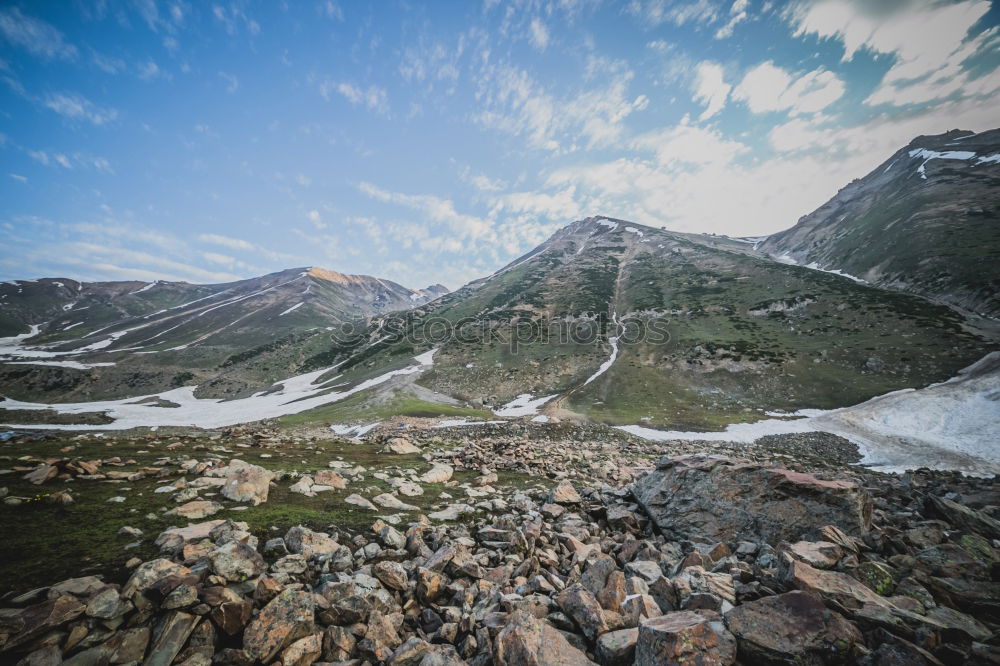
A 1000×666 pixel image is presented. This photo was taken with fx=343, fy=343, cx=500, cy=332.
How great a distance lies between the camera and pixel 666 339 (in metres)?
70.1

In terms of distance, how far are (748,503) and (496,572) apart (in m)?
7.27

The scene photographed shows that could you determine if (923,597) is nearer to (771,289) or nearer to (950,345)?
(950,345)

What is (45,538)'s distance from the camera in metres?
6.13

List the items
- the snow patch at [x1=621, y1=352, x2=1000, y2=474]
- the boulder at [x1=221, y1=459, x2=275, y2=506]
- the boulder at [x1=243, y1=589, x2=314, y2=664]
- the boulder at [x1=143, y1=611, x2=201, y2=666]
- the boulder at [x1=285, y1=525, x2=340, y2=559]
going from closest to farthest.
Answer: the boulder at [x1=143, y1=611, x2=201, y2=666]
the boulder at [x1=243, y1=589, x2=314, y2=664]
the boulder at [x1=285, y1=525, x2=340, y2=559]
the boulder at [x1=221, y1=459, x2=275, y2=506]
the snow patch at [x1=621, y1=352, x2=1000, y2=474]

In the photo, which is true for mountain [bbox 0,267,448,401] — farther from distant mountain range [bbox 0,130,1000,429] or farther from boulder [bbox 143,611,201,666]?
boulder [bbox 143,611,201,666]

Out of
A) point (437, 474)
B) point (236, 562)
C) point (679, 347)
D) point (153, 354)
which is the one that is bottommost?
point (153, 354)

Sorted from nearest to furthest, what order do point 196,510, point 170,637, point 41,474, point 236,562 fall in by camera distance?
point 170,637
point 236,562
point 196,510
point 41,474

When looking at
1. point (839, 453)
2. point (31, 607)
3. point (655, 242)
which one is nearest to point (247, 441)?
point (31, 607)

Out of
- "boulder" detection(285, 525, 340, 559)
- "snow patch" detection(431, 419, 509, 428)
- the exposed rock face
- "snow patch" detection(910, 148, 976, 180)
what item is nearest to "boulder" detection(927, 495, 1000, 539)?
the exposed rock face

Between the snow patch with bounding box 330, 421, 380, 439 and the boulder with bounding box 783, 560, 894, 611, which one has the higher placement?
the boulder with bounding box 783, 560, 894, 611

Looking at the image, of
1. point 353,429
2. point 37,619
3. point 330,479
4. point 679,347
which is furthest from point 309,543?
point 679,347

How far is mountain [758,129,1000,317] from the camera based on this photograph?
67125mm

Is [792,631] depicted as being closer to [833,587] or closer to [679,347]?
[833,587]

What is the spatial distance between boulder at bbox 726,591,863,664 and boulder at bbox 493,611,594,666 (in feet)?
7.06
